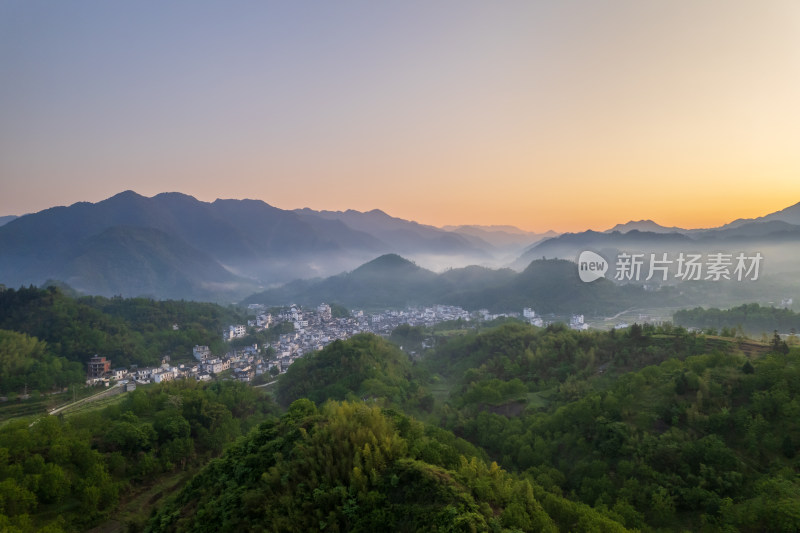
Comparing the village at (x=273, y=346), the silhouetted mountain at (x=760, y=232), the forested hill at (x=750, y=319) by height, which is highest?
the silhouetted mountain at (x=760, y=232)

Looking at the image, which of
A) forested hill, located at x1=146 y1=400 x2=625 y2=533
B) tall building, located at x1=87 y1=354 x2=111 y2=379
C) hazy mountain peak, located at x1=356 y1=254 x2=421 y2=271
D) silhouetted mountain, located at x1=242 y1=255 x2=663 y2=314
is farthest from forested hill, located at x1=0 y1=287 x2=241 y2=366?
hazy mountain peak, located at x1=356 y1=254 x2=421 y2=271

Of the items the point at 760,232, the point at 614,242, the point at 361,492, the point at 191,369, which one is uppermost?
the point at 614,242

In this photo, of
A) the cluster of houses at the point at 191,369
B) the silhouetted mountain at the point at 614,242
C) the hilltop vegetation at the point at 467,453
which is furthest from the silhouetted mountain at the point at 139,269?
the silhouetted mountain at the point at 614,242

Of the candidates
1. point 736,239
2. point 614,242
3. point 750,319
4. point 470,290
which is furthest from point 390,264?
point 750,319

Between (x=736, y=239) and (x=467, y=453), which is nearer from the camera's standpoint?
(x=467, y=453)

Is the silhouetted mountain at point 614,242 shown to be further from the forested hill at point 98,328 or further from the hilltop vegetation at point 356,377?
the forested hill at point 98,328

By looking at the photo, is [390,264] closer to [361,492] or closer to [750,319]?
[750,319]

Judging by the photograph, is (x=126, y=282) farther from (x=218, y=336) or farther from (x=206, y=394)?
(x=206, y=394)

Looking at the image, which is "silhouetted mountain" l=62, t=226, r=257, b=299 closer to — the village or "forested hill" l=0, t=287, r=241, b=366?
the village

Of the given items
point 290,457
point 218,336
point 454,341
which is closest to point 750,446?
point 290,457

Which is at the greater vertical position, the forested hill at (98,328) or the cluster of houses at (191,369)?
the forested hill at (98,328)
